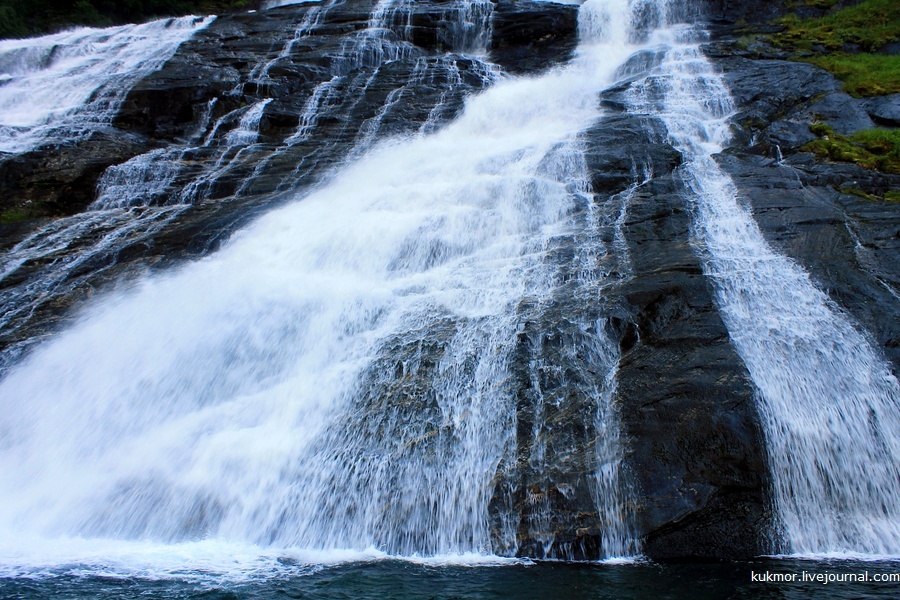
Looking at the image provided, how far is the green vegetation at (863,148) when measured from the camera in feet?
34.3

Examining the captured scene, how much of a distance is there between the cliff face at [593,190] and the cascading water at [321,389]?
0.30 meters

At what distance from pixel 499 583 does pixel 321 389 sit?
368 cm

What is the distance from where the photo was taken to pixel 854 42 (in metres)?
16.2

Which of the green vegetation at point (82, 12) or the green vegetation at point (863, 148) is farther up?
the green vegetation at point (82, 12)

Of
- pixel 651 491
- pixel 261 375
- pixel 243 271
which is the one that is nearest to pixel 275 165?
pixel 243 271

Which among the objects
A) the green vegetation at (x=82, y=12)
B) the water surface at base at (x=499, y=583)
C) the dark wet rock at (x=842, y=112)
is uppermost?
the green vegetation at (x=82, y=12)

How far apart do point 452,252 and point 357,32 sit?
44.1ft

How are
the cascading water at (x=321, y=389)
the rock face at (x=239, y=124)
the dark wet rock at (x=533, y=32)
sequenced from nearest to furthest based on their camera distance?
1. the cascading water at (x=321, y=389)
2. the rock face at (x=239, y=124)
3. the dark wet rock at (x=533, y=32)

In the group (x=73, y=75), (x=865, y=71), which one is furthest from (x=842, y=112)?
(x=73, y=75)

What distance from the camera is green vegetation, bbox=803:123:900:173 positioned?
10441mm

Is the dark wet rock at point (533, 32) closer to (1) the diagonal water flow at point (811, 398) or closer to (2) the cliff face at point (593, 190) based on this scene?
(2) the cliff face at point (593, 190)

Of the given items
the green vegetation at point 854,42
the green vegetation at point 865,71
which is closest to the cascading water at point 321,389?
the green vegetation at point 865,71

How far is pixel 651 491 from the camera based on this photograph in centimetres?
618

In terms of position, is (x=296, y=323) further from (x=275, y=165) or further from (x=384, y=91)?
(x=384, y=91)
